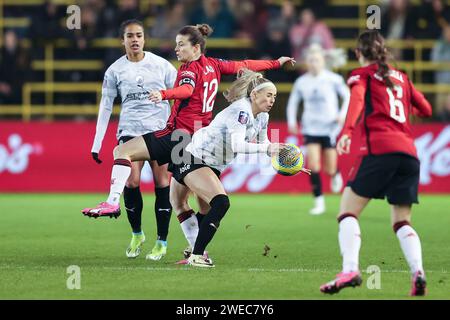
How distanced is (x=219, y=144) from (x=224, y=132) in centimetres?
13

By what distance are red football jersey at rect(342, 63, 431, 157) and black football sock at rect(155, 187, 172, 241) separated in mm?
3090

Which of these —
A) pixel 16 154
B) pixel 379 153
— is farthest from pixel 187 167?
pixel 16 154

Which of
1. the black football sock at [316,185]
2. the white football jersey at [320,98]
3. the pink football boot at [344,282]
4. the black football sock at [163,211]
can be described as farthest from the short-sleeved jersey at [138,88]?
the white football jersey at [320,98]

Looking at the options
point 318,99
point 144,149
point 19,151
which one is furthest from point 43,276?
point 19,151

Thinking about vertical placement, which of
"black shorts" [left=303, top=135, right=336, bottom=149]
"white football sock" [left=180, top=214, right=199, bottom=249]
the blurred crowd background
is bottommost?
"white football sock" [left=180, top=214, right=199, bottom=249]

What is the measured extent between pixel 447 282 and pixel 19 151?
39.5 ft

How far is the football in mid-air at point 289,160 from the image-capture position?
8688 mm

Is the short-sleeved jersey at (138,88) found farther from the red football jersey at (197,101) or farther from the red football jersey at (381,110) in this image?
the red football jersey at (381,110)

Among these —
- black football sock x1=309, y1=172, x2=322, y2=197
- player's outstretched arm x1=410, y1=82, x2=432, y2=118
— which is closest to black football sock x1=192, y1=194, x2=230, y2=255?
player's outstretched arm x1=410, y1=82, x2=432, y2=118

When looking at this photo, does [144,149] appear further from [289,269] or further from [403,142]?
[403,142]

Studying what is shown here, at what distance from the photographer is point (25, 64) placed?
66.8 feet

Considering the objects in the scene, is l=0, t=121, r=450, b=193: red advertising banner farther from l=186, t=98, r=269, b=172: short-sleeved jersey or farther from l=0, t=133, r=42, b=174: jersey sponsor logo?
l=186, t=98, r=269, b=172: short-sleeved jersey

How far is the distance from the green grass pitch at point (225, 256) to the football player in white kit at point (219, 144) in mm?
377

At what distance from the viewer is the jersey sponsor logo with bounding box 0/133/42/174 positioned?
61.3ft
